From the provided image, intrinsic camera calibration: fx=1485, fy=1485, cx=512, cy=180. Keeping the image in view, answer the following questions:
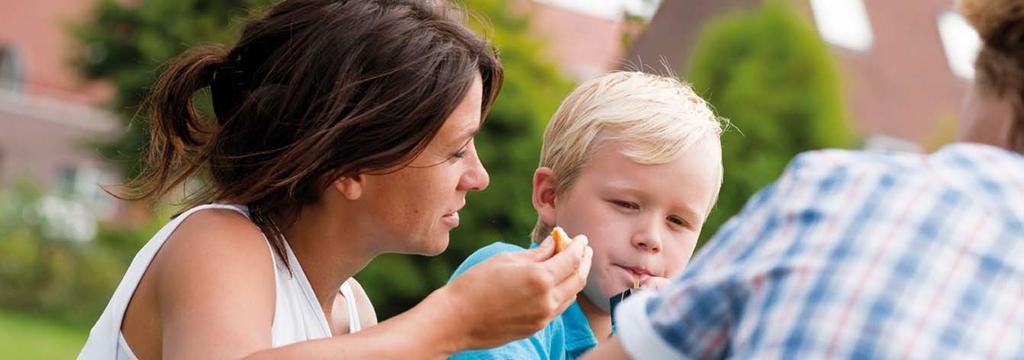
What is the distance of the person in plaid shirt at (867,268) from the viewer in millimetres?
1565

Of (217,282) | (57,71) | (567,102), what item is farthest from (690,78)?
(57,71)

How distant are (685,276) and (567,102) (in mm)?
1537

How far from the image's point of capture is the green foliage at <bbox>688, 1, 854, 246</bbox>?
12859mm

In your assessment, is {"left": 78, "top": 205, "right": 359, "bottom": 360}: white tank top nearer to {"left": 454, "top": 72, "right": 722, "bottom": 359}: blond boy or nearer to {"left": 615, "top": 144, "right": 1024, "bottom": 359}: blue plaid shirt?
{"left": 454, "top": 72, "right": 722, "bottom": 359}: blond boy

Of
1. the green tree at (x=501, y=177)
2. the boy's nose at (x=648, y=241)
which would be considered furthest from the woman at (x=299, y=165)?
the green tree at (x=501, y=177)

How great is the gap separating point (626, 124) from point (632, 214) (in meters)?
0.19

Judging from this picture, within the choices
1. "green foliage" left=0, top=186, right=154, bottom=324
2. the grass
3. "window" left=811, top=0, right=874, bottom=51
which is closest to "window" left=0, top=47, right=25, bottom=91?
"green foliage" left=0, top=186, right=154, bottom=324

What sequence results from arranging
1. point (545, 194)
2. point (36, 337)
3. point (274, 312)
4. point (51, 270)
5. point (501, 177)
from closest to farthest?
1. point (274, 312)
2. point (545, 194)
3. point (501, 177)
4. point (36, 337)
5. point (51, 270)

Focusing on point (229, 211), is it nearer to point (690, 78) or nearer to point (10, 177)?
point (690, 78)

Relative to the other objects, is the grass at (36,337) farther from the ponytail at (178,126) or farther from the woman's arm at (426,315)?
the woman's arm at (426,315)

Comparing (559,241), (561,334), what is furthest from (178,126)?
(559,241)

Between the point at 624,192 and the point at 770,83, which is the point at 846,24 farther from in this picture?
the point at 624,192

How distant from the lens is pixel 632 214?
296cm

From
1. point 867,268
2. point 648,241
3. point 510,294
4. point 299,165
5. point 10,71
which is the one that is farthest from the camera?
point 10,71
